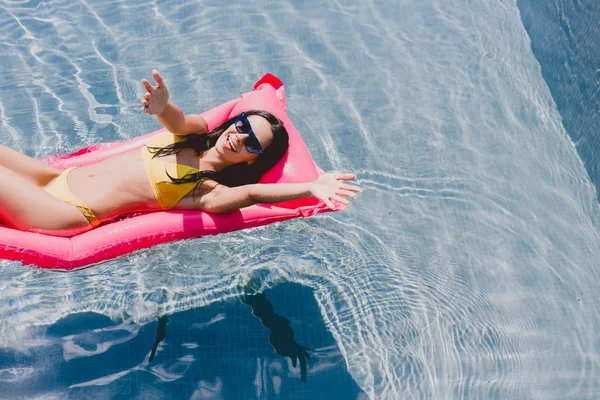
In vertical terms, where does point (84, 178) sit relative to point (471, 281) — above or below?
above

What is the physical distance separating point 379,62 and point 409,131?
2.49ft

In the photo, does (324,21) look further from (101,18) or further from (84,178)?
(84,178)

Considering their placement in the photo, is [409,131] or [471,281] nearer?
[471,281]

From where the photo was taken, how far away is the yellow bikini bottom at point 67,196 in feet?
10.2

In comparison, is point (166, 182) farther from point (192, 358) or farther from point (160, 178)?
point (192, 358)

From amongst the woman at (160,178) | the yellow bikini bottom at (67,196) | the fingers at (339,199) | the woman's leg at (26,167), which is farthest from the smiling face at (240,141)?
the woman's leg at (26,167)

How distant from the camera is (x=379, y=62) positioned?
474cm

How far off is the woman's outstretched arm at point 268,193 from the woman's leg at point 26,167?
772 millimetres

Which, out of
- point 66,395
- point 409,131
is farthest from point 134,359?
point 409,131

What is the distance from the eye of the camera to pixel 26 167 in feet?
10.5

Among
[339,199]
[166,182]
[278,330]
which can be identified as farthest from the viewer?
[278,330]

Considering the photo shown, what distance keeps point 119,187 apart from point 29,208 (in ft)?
1.45

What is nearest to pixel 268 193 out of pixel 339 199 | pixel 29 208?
pixel 339 199

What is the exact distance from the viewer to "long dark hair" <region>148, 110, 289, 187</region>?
124 inches
